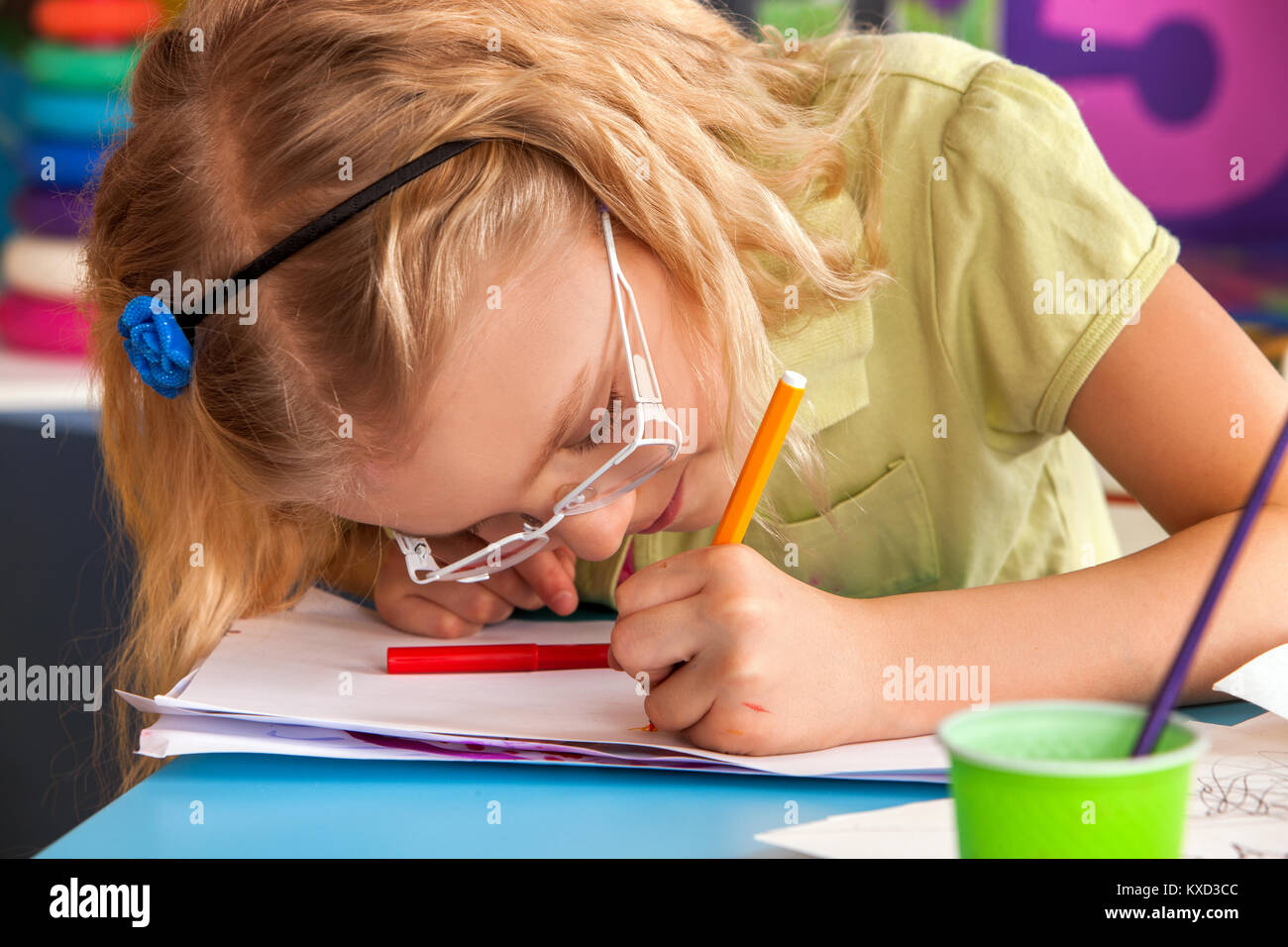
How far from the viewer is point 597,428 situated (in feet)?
2.18

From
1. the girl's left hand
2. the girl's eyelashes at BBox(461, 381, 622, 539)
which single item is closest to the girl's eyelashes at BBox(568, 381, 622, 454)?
the girl's eyelashes at BBox(461, 381, 622, 539)

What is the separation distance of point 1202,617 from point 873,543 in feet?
1.98

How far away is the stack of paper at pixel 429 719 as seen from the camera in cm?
55

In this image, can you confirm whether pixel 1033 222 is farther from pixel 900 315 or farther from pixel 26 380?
pixel 26 380

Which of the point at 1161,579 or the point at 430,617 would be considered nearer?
the point at 1161,579

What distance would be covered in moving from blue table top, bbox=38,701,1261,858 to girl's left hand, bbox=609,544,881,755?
28 millimetres

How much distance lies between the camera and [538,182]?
0.66m

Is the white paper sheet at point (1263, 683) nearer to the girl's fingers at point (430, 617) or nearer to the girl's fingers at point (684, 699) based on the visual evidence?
the girl's fingers at point (684, 699)

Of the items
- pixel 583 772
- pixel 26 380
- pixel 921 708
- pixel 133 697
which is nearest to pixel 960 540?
pixel 921 708

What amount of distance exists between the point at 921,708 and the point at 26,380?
133 centimetres
